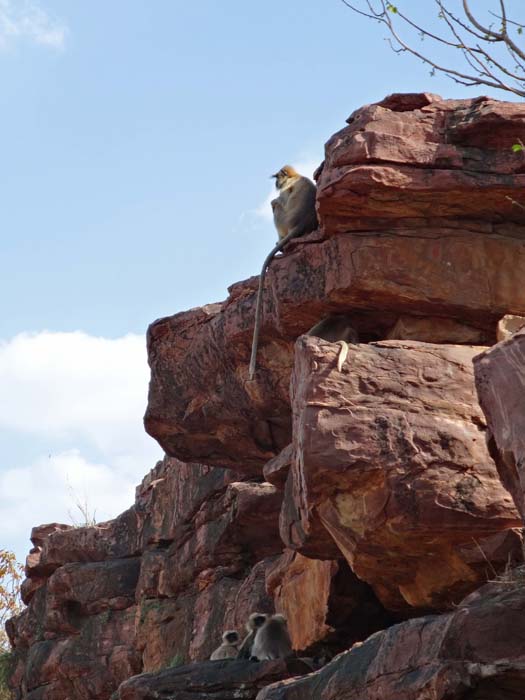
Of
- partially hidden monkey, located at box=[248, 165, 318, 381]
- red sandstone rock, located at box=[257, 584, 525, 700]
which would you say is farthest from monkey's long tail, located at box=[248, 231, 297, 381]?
red sandstone rock, located at box=[257, 584, 525, 700]

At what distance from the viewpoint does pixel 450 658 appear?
26.0 ft

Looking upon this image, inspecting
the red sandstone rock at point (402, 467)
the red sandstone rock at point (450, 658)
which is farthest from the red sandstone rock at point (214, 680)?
the red sandstone rock at point (450, 658)

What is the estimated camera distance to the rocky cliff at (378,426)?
8492 mm

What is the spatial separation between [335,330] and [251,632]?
4108mm

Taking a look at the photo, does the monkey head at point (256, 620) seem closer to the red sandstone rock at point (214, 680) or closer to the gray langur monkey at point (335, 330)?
the red sandstone rock at point (214, 680)

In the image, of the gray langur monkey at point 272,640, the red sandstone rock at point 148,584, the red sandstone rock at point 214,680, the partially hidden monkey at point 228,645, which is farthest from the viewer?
the red sandstone rock at point 148,584

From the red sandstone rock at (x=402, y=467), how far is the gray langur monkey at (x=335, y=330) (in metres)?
1.63

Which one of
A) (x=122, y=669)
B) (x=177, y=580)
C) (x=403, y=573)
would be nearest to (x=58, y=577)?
(x=122, y=669)

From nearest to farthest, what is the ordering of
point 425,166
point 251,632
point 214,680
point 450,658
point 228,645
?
point 450,658
point 214,680
point 425,166
point 251,632
point 228,645

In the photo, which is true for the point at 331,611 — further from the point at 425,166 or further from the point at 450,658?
the point at 425,166

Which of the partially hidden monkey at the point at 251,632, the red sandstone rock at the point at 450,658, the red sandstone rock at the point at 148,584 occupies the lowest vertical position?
the red sandstone rock at the point at 450,658

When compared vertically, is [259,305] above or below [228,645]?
above

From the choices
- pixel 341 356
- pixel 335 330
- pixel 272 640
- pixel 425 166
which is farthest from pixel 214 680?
pixel 425 166

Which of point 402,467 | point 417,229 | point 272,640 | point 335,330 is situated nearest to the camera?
point 402,467
